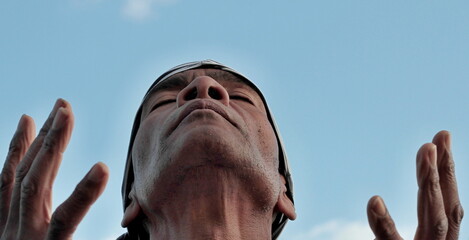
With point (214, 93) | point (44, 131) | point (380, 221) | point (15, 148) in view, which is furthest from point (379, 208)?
point (15, 148)

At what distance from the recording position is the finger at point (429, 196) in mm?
4977

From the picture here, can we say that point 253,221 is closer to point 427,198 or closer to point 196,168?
point 196,168

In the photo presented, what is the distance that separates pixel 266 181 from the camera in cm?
580

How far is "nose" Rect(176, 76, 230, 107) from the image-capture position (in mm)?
6098

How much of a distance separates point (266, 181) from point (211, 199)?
48 cm

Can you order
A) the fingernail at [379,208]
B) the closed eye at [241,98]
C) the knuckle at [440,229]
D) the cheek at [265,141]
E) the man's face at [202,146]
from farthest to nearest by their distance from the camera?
1. the closed eye at [241,98]
2. the cheek at [265,141]
3. the man's face at [202,146]
4. the knuckle at [440,229]
5. the fingernail at [379,208]

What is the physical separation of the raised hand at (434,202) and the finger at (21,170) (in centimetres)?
262

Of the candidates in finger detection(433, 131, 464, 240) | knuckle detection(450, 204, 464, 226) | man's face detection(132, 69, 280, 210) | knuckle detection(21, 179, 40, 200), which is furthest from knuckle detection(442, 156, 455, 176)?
knuckle detection(21, 179, 40, 200)

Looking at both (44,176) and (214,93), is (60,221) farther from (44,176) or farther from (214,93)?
(214,93)

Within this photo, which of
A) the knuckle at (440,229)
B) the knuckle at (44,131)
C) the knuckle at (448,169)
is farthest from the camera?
the knuckle at (44,131)

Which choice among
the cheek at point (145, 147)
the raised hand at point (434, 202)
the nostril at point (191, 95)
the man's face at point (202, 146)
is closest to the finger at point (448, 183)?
the raised hand at point (434, 202)

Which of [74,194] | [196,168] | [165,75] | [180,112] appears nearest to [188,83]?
[165,75]

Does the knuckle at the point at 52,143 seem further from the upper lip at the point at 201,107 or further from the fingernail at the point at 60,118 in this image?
the upper lip at the point at 201,107

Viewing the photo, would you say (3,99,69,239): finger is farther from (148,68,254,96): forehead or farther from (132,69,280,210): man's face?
(148,68,254,96): forehead
